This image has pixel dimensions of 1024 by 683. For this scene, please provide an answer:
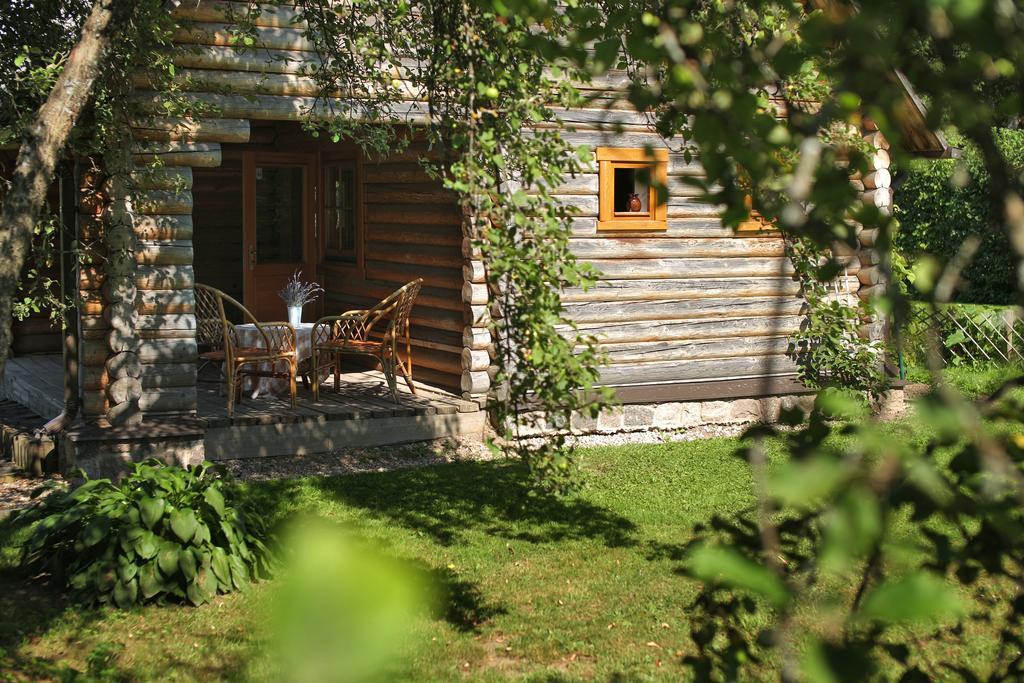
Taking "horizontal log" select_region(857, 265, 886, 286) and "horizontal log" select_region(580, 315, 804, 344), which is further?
"horizontal log" select_region(857, 265, 886, 286)

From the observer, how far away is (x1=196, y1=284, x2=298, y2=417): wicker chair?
9.67 m

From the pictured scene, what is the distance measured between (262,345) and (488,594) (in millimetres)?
5192

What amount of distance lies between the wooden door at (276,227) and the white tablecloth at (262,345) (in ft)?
8.16

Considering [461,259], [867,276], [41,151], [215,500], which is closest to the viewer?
[41,151]

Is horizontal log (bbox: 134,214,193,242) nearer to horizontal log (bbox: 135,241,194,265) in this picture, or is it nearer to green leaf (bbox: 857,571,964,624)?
horizontal log (bbox: 135,241,194,265)

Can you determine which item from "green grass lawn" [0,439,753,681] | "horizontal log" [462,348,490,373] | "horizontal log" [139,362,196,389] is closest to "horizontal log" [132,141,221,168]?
"horizontal log" [139,362,196,389]

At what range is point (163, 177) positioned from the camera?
8.56 meters

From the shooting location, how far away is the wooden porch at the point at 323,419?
9.29 metres

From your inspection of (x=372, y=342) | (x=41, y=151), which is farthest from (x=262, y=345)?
(x=41, y=151)

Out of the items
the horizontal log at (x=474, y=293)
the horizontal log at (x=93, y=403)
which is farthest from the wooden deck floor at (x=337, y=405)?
the horizontal log at (x=474, y=293)

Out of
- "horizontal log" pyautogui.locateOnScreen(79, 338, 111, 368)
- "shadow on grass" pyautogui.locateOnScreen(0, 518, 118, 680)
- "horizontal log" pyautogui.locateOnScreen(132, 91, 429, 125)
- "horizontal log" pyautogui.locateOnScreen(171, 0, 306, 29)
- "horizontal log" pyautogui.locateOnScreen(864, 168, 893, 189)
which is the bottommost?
"shadow on grass" pyautogui.locateOnScreen(0, 518, 118, 680)

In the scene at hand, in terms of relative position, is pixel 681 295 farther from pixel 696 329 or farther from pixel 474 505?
pixel 474 505

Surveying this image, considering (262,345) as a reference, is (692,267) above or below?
above

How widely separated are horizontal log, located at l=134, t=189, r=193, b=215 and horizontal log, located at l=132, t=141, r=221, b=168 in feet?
0.72
